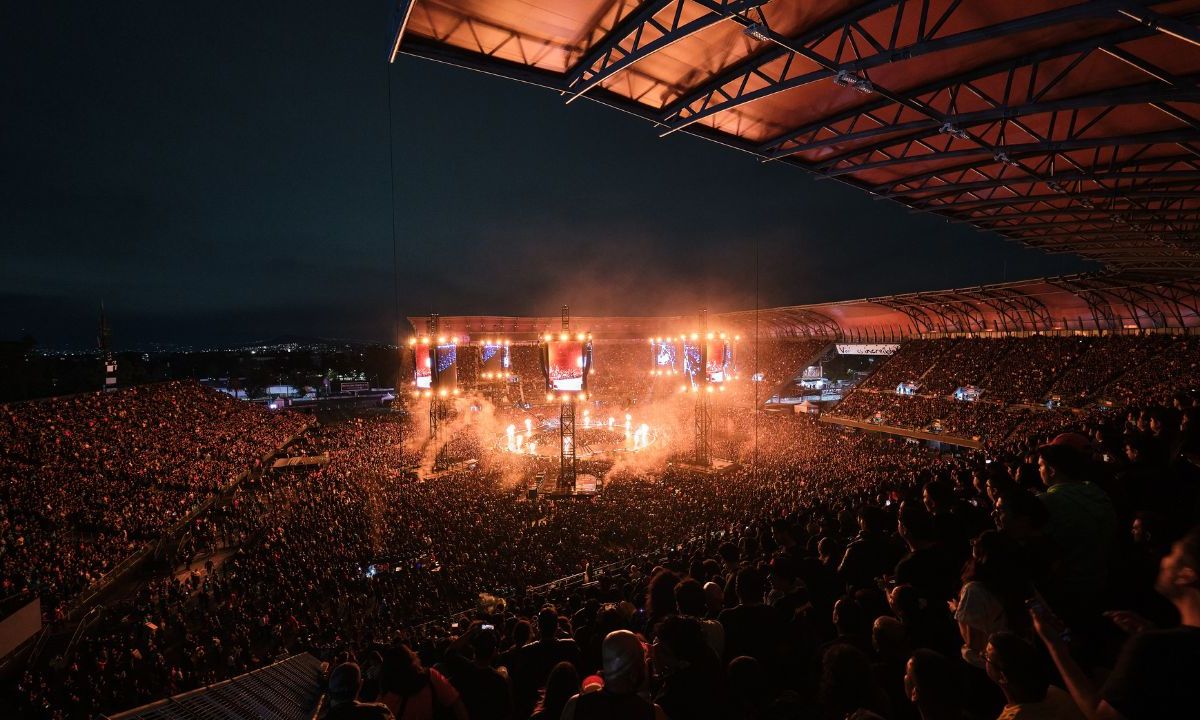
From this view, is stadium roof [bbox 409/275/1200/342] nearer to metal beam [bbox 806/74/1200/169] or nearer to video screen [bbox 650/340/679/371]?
video screen [bbox 650/340/679/371]

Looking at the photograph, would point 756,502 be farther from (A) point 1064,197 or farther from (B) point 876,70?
→ (B) point 876,70

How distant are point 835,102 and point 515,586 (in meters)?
11.3

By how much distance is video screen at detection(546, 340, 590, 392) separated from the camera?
71.7 ft

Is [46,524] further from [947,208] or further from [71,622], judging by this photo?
[947,208]

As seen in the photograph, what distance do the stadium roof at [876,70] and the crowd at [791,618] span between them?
358cm

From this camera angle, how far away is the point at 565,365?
72.2ft

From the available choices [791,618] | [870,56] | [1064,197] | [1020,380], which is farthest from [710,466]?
[791,618]

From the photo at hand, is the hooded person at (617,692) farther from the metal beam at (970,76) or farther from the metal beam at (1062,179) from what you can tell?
the metal beam at (1062,179)

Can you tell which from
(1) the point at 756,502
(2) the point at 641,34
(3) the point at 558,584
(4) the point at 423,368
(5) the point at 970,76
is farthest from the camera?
(4) the point at 423,368

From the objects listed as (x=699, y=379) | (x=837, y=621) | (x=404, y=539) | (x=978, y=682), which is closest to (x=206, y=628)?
(x=404, y=539)

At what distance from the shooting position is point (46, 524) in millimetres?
13898

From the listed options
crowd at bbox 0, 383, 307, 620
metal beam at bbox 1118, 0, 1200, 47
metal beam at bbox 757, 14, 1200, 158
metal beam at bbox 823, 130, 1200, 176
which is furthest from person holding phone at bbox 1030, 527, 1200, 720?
crowd at bbox 0, 383, 307, 620

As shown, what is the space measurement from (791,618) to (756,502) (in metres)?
12.7

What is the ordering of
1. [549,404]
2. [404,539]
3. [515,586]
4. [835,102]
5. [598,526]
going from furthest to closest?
[549,404] < [598,526] < [404,539] < [515,586] < [835,102]
